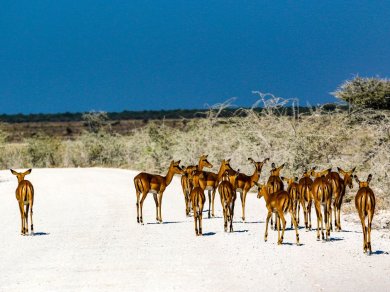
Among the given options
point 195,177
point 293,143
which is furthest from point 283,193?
point 293,143

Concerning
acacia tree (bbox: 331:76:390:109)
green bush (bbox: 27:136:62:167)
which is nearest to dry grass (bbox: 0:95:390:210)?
acacia tree (bbox: 331:76:390:109)

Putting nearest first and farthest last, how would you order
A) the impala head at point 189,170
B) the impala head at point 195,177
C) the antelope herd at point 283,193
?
the antelope herd at point 283,193 < the impala head at point 195,177 < the impala head at point 189,170

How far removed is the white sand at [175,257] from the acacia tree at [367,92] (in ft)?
51.0

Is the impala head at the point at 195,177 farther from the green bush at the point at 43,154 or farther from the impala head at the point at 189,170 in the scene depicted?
the green bush at the point at 43,154

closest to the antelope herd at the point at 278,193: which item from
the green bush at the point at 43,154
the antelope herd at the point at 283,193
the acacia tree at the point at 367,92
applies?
the antelope herd at the point at 283,193

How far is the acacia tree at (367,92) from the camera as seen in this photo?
32094 millimetres

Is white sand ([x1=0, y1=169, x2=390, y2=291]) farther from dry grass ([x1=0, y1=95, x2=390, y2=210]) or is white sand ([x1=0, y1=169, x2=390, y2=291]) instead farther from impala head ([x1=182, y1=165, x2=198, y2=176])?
dry grass ([x1=0, y1=95, x2=390, y2=210])

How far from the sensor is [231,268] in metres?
10.8

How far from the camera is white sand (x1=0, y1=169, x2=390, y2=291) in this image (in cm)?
975

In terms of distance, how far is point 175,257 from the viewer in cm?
1178

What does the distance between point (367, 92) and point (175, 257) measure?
74.8ft

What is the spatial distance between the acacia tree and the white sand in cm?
1553

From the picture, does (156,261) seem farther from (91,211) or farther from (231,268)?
(91,211)

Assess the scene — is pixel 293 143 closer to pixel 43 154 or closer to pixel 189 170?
pixel 189 170
